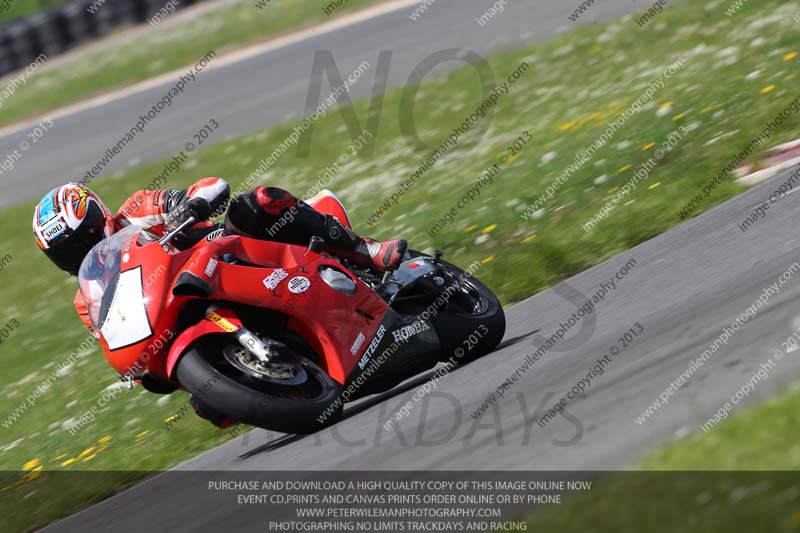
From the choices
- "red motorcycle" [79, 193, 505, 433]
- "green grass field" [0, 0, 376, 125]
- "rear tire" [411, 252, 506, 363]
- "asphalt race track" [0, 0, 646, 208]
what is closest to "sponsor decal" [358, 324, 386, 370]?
"red motorcycle" [79, 193, 505, 433]

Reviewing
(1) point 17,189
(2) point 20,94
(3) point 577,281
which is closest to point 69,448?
(3) point 577,281

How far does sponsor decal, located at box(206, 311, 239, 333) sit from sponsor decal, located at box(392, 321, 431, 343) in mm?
1102

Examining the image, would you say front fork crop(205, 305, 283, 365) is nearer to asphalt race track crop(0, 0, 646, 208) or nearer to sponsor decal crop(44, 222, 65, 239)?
sponsor decal crop(44, 222, 65, 239)

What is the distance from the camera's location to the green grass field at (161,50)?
23.1 metres

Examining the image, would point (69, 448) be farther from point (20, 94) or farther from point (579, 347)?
point (20, 94)

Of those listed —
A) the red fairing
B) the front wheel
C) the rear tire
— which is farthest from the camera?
the rear tire

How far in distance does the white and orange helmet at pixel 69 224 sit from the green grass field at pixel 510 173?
4.84ft

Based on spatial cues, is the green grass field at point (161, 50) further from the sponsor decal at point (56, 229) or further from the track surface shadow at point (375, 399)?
the sponsor decal at point (56, 229)

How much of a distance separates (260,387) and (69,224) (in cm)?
157

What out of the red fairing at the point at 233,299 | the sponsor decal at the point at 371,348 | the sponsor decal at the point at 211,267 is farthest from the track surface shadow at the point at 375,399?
the sponsor decal at the point at 211,267

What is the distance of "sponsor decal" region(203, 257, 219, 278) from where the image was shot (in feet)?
20.3

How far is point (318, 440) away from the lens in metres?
6.26

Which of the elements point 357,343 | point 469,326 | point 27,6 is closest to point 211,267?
point 357,343

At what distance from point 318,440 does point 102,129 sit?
50.0 feet
